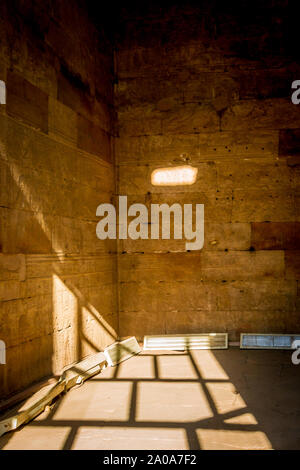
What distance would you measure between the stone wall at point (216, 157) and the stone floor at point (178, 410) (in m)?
1.45

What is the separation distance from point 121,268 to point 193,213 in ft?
5.97

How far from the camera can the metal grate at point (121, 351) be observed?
5.79 meters

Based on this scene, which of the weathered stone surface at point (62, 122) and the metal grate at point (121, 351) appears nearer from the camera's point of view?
the weathered stone surface at point (62, 122)

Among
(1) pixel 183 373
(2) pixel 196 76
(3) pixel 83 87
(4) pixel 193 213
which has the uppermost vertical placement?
(2) pixel 196 76

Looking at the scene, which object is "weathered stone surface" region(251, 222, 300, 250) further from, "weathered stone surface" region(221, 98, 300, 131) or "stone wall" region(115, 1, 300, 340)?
"weathered stone surface" region(221, 98, 300, 131)

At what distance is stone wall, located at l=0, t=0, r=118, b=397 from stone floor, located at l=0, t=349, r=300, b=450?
94cm

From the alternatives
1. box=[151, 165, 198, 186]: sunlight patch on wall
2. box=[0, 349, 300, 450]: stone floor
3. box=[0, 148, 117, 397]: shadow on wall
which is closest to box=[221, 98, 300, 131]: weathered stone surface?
box=[151, 165, 198, 186]: sunlight patch on wall

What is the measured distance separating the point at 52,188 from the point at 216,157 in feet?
11.2

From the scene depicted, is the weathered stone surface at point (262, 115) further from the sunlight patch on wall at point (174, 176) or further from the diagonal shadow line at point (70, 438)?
the diagonal shadow line at point (70, 438)

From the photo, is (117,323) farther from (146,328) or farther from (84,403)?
(84,403)

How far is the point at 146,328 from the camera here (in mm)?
7137

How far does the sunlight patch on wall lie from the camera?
7.17 m

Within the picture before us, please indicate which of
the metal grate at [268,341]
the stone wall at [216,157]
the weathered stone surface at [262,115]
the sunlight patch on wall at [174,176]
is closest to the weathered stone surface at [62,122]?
the stone wall at [216,157]
